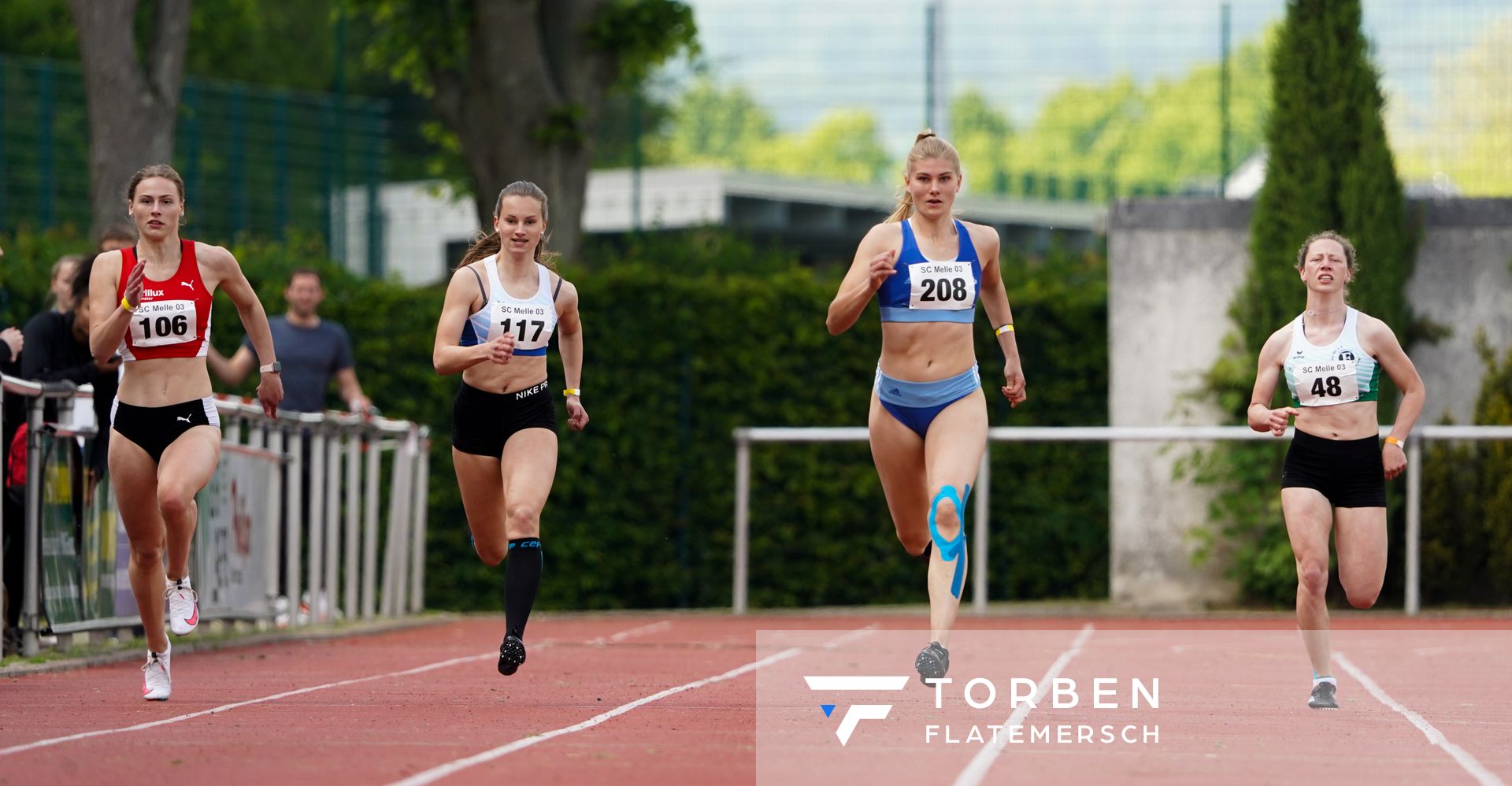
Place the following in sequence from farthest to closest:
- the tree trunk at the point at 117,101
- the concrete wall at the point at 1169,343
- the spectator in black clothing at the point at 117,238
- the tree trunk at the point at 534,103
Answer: the tree trunk at the point at 534,103 < the tree trunk at the point at 117,101 < the concrete wall at the point at 1169,343 < the spectator in black clothing at the point at 117,238

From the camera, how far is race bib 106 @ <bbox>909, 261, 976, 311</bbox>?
27.4 feet

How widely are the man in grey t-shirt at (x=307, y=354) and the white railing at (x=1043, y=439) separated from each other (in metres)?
3.50

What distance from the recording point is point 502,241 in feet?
29.2

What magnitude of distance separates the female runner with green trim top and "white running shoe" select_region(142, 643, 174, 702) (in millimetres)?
4454

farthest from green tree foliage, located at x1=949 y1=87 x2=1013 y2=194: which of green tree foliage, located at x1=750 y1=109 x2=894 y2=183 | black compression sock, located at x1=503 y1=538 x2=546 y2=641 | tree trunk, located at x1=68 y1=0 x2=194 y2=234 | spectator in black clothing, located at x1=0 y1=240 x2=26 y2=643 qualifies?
black compression sock, located at x1=503 y1=538 x2=546 y2=641

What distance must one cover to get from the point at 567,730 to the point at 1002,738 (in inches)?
58.2

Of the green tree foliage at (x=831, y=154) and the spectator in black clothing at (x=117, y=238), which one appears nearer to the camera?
the spectator in black clothing at (x=117, y=238)

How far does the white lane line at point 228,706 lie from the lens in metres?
6.79

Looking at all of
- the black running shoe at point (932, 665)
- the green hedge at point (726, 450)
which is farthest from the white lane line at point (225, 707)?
the green hedge at point (726, 450)

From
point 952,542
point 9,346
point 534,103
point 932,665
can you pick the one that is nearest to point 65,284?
point 9,346

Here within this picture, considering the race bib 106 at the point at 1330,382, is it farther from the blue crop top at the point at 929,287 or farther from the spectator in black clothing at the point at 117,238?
the spectator in black clothing at the point at 117,238

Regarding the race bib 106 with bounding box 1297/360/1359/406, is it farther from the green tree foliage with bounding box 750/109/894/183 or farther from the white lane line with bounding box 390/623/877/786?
the green tree foliage with bounding box 750/109/894/183

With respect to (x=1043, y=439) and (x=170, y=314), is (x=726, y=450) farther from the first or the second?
(x=170, y=314)

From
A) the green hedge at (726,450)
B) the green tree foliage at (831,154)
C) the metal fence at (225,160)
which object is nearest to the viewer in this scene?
the green hedge at (726,450)
